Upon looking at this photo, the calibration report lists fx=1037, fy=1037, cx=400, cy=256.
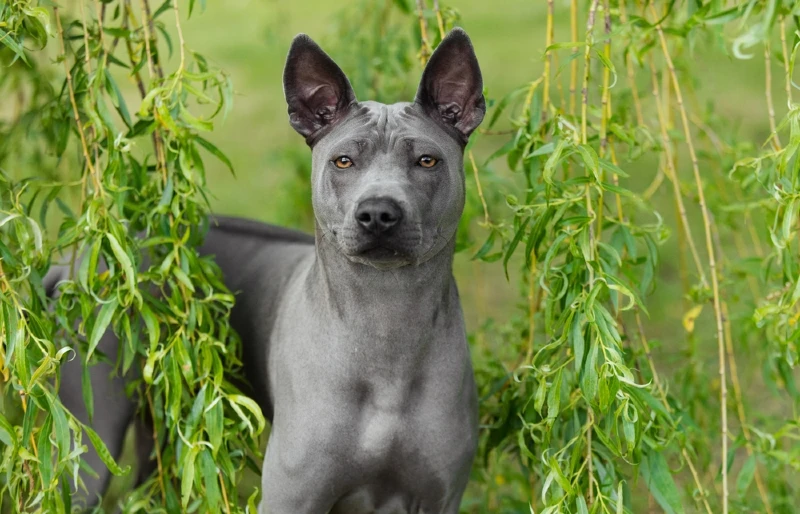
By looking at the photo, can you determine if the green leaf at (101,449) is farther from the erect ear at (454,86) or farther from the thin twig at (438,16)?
the thin twig at (438,16)

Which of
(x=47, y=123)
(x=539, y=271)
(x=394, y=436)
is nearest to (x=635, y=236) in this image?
(x=539, y=271)

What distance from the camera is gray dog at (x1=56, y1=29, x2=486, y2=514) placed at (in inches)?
86.0

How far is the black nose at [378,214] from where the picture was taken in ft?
6.54

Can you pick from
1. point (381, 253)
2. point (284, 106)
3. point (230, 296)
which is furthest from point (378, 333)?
point (284, 106)

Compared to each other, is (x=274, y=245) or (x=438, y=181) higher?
(x=438, y=181)

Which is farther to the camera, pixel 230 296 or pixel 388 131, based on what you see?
pixel 230 296

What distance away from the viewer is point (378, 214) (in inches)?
78.5

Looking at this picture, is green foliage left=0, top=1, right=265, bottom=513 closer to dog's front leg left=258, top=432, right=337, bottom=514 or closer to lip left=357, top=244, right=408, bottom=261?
dog's front leg left=258, top=432, right=337, bottom=514

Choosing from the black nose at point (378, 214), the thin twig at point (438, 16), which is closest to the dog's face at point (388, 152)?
the black nose at point (378, 214)

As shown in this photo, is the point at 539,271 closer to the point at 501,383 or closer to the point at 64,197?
the point at 501,383

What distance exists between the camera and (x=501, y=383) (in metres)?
2.76

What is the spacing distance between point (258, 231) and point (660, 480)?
1414mm

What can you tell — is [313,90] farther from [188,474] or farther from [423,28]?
[188,474]

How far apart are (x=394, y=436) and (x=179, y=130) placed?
83cm
